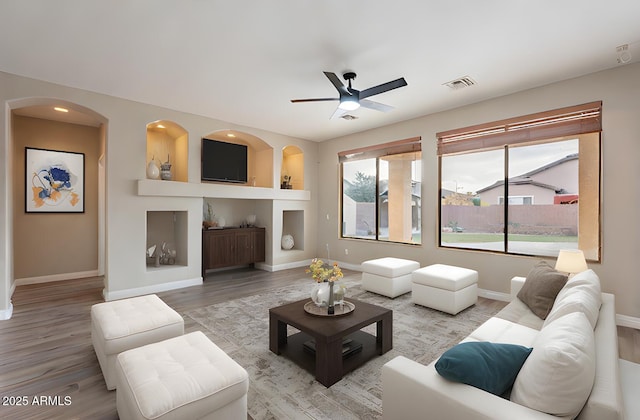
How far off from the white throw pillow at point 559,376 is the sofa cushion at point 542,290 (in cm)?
157

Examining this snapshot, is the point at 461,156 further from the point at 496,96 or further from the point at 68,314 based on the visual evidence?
the point at 68,314

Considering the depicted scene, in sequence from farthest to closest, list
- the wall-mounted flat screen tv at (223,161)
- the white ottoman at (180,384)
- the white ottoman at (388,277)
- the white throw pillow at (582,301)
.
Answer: the wall-mounted flat screen tv at (223,161) → the white ottoman at (388,277) → the white throw pillow at (582,301) → the white ottoman at (180,384)

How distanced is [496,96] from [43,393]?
19.5 feet

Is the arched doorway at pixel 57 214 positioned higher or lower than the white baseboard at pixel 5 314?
higher

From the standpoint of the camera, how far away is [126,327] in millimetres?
2359

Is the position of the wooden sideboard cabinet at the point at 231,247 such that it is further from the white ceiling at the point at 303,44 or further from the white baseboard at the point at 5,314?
the white ceiling at the point at 303,44

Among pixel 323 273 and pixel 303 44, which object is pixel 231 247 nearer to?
pixel 323 273

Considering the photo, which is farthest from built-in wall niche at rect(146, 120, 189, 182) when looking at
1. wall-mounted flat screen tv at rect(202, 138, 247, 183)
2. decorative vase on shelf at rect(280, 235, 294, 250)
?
decorative vase on shelf at rect(280, 235, 294, 250)

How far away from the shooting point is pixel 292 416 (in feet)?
6.53

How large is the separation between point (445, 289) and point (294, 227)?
4259mm

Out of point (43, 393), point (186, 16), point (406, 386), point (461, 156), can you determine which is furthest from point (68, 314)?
point (461, 156)

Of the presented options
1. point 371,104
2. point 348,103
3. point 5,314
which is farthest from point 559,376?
point 5,314

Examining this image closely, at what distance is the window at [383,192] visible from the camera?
564 cm

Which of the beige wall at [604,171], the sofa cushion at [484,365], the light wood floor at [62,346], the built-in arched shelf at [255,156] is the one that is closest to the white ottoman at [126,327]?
the light wood floor at [62,346]
